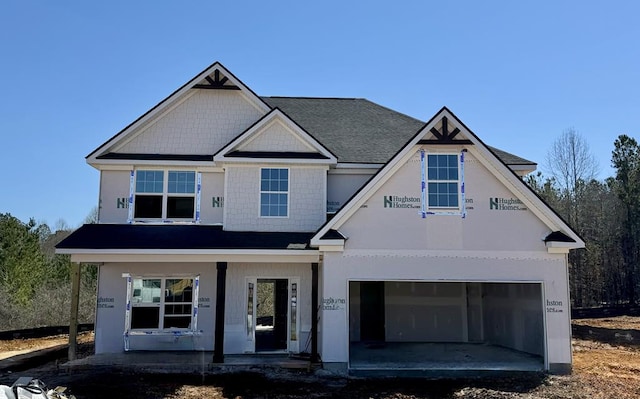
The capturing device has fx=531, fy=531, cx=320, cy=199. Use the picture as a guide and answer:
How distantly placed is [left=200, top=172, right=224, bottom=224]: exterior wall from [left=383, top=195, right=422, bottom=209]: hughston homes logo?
18.0ft

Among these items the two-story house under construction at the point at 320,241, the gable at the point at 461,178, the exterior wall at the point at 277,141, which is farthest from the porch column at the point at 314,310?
the exterior wall at the point at 277,141

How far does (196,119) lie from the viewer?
1720cm

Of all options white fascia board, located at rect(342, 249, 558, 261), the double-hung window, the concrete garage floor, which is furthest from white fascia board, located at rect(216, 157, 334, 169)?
the concrete garage floor

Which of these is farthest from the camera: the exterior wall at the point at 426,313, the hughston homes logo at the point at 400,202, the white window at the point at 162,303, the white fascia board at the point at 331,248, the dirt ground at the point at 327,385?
the exterior wall at the point at 426,313

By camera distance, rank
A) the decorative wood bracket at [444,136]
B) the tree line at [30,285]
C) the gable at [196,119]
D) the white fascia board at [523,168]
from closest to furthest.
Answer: the decorative wood bracket at [444,136] → the gable at [196,119] → the white fascia board at [523,168] → the tree line at [30,285]

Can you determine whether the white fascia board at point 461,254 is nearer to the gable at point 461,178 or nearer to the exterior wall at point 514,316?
the gable at point 461,178

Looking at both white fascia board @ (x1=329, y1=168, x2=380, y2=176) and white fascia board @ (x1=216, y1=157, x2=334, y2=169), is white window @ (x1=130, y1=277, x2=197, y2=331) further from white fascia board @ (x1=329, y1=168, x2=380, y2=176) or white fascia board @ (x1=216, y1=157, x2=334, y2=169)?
white fascia board @ (x1=329, y1=168, x2=380, y2=176)

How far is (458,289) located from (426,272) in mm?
5652

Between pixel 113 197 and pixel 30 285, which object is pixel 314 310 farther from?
pixel 30 285

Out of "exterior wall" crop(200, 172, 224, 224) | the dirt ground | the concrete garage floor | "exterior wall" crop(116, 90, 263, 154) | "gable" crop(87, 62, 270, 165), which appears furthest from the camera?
"exterior wall" crop(116, 90, 263, 154)

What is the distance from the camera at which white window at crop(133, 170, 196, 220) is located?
16.5 meters

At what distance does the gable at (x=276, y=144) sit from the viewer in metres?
16.0

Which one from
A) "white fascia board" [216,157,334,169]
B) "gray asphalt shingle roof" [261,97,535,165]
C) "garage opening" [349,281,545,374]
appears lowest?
"garage opening" [349,281,545,374]

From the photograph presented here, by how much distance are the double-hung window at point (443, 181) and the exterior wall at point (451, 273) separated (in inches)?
53.4
